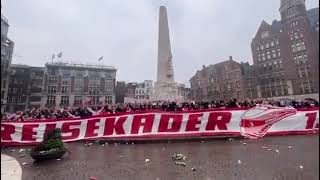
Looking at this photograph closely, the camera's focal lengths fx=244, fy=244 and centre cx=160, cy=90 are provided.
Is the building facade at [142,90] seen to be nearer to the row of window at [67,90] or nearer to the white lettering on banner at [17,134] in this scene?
the row of window at [67,90]

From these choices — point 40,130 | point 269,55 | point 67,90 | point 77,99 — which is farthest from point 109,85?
point 40,130

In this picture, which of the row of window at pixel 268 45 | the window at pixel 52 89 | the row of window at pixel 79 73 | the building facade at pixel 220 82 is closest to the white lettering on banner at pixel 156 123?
the building facade at pixel 220 82

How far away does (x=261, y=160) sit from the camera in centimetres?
920

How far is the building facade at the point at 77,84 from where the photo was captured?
8525 cm

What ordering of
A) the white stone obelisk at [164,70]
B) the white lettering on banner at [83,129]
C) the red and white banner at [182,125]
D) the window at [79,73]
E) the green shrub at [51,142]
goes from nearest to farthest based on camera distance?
the green shrub at [51,142] → the red and white banner at [182,125] → the white lettering on banner at [83,129] → the white stone obelisk at [164,70] → the window at [79,73]

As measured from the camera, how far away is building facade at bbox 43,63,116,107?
8525cm

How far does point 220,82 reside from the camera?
81.6 m

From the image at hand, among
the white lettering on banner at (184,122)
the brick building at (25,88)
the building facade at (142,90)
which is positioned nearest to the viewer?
the white lettering on banner at (184,122)

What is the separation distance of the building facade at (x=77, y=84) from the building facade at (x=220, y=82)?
3243 cm

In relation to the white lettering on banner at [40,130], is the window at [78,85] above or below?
above

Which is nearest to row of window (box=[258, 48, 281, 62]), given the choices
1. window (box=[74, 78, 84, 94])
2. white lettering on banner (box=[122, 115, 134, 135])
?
window (box=[74, 78, 84, 94])

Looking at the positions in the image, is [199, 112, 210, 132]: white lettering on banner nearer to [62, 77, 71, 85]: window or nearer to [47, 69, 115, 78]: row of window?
[62, 77, 71, 85]: window

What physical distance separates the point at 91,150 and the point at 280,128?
11005 millimetres

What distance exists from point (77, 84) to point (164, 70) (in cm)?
6733
